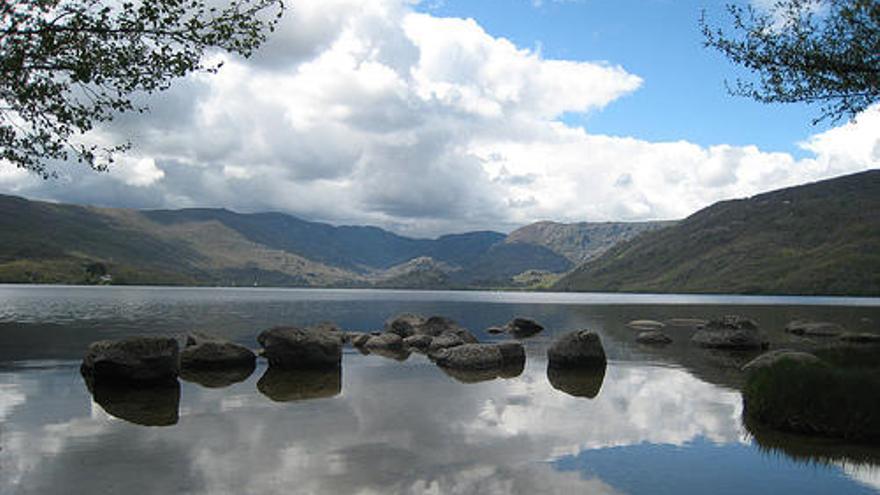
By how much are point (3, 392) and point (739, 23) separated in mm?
36166

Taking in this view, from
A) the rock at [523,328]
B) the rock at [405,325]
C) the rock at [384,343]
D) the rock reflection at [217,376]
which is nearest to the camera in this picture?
the rock reflection at [217,376]

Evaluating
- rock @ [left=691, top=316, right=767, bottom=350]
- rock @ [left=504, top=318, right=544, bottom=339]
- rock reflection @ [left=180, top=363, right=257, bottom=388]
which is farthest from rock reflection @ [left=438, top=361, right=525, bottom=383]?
rock @ [left=504, top=318, right=544, bottom=339]

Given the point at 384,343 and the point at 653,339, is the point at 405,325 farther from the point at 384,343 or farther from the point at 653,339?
the point at 653,339

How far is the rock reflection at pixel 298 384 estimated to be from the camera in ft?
89.7

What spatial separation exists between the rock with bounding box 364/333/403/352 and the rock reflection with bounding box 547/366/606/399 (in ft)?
→ 53.5

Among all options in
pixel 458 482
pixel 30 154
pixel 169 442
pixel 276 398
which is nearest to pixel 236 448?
pixel 169 442

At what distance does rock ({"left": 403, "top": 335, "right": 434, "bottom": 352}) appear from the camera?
51.0 meters

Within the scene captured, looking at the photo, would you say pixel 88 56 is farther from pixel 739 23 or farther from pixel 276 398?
pixel 739 23

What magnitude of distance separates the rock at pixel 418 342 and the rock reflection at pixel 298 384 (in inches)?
581

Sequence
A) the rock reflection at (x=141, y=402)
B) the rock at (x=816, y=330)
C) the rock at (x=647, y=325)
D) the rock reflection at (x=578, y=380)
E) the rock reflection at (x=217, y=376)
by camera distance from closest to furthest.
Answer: the rock reflection at (x=141, y=402), the rock reflection at (x=578, y=380), the rock reflection at (x=217, y=376), the rock at (x=816, y=330), the rock at (x=647, y=325)

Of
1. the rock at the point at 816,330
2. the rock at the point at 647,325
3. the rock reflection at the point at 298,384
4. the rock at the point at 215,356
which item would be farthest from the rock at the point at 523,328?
the rock at the point at 215,356

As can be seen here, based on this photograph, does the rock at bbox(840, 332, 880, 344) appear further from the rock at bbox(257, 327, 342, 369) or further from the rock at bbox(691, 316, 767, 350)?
the rock at bbox(257, 327, 342, 369)

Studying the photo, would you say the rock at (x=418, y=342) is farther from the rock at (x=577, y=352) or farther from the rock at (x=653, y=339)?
the rock at (x=653, y=339)

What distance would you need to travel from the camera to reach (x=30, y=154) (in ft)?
61.9
